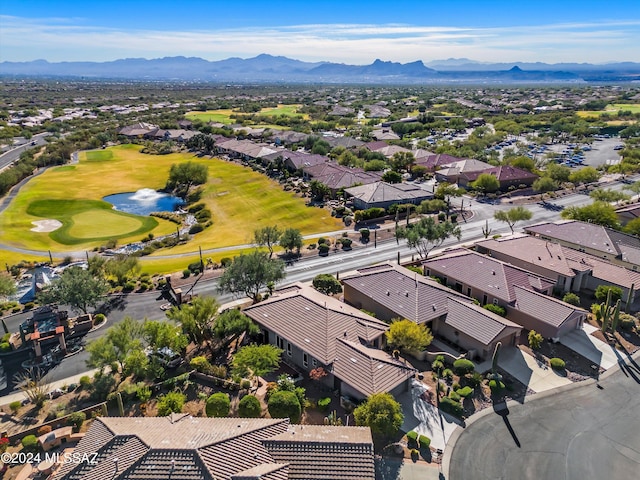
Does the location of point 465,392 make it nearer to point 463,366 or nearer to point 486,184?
point 463,366

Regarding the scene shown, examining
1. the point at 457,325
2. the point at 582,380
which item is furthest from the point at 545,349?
the point at 457,325

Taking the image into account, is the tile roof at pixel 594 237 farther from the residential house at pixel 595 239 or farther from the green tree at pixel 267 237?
the green tree at pixel 267 237

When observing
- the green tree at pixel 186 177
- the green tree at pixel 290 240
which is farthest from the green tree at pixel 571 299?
the green tree at pixel 186 177

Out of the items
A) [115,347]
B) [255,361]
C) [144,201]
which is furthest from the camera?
[144,201]

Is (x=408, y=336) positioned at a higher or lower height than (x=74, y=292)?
lower

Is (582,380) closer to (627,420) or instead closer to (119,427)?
(627,420)

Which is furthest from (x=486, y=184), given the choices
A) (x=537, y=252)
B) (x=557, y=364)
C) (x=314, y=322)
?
(x=314, y=322)
